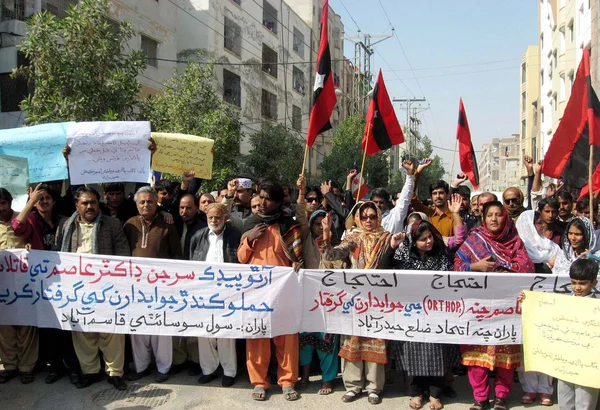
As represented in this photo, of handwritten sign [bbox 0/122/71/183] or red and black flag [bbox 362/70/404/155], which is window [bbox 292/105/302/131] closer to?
red and black flag [bbox 362/70/404/155]

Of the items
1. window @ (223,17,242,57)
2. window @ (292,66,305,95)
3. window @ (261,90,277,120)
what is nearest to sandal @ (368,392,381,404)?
window @ (223,17,242,57)

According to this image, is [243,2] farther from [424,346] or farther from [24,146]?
[424,346]

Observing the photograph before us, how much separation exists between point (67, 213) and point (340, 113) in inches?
1662

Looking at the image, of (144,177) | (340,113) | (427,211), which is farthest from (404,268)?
(340,113)

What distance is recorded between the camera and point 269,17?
31266 mm

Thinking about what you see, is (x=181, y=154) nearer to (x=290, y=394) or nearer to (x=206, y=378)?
(x=206, y=378)

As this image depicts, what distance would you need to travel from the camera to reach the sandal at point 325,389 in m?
4.68

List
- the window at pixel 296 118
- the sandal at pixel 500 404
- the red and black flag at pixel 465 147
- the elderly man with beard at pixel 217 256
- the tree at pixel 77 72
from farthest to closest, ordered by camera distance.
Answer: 1. the window at pixel 296 118
2. the tree at pixel 77 72
3. the red and black flag at pixel 465 147
4. the elderly man with beard at pixel 217 256
5. the sandal at pixel 500 404

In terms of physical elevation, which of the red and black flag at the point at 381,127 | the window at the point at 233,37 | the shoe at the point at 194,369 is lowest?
the shoe at the point at 194,369

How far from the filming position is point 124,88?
9211 mm

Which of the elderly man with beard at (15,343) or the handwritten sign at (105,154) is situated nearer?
the elderly man with beard at (15,343)

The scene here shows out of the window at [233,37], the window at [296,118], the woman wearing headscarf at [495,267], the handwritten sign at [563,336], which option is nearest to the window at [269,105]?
the window at [296,118]

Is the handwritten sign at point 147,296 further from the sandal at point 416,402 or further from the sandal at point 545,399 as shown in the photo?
the sandal at point 545,399

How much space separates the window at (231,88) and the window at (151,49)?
6180 millimetres
